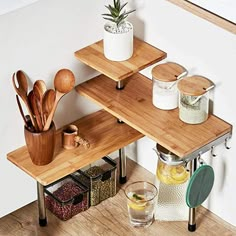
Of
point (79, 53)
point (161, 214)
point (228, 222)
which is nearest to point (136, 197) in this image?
point (161, 214)

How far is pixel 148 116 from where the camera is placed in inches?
113

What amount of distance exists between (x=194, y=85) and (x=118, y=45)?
0.26 m

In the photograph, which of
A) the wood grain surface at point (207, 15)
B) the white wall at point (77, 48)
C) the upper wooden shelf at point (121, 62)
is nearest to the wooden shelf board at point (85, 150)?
the white wall at point (77, 48)

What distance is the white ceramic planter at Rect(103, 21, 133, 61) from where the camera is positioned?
9.28ft

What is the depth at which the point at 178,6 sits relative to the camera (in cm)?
279

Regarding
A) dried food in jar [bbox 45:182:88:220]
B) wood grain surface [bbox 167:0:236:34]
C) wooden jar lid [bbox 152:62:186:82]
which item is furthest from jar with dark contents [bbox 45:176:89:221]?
wood grain surface [bbox 167:0:236:34]

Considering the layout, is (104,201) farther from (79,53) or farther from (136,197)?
(79,53)

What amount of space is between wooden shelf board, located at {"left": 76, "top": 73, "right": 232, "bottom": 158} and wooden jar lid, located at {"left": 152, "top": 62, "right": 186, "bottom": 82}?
0.12 meters

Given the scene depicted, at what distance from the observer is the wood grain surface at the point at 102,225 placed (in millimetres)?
3004

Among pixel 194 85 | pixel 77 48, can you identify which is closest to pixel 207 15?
pixel 194 85

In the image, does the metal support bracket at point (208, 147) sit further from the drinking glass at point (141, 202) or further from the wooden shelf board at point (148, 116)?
the drinking glass at point (141, 202)

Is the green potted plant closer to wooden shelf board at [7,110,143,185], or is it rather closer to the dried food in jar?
wooden shelf board at [7,110,143,185]

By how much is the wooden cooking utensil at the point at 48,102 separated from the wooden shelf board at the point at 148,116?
19 centimetres

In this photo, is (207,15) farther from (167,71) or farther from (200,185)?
(200,185)
